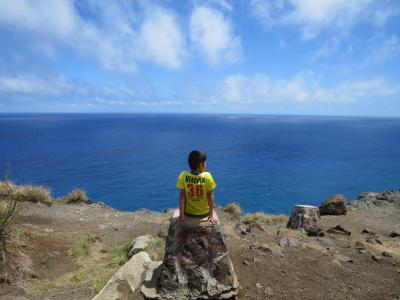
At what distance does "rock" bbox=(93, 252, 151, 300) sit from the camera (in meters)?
7.65

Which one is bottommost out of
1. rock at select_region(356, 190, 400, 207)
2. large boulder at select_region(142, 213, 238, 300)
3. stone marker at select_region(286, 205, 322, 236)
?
rock at select_region(356, 190, 400, 207)

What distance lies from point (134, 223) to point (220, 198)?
24945 mm

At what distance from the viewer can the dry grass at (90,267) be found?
9211 millimetres

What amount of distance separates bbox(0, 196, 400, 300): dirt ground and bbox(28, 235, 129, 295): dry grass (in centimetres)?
20

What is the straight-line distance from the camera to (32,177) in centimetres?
5006

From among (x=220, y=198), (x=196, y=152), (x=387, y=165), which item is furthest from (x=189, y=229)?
(x=387, y=165)

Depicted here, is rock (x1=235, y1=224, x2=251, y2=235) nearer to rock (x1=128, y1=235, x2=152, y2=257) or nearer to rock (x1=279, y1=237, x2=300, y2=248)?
rock (x1=279, y1=237, x2=300, y2=248)

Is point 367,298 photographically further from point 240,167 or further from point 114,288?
point 240,167

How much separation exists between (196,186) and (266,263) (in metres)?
3.81

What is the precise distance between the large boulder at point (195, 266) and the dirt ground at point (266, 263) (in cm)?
59

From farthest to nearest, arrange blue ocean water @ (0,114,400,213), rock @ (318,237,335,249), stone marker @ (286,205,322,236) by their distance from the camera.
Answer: blue ocean water @ (0,114,400,213)
stone marker @ (286,205,322,236)
rock @ (318,237,335,249)

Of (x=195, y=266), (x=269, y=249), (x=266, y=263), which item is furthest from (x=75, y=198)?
(x=195, y=266)

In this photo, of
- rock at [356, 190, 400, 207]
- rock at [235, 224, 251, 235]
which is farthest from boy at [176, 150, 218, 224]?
rock at [356, 190, 400, 207]

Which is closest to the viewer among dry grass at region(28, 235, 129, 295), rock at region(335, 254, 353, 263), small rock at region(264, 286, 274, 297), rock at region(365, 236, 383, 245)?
small rock at region(264, 286, 274, 297)
